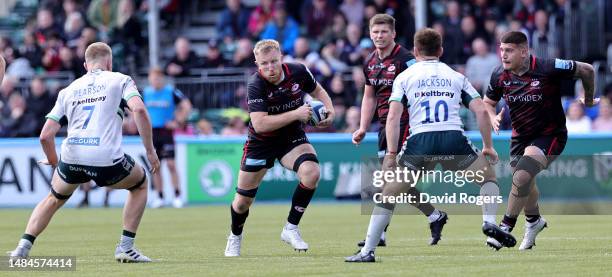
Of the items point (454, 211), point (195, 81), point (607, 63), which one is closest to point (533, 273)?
point (454, 211)

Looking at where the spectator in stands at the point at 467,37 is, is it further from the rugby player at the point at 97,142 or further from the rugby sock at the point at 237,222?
the rugby player at the point at 97,142

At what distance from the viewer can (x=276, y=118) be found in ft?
40.6

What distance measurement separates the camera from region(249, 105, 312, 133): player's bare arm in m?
12.2

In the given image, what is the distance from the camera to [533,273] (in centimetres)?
1012

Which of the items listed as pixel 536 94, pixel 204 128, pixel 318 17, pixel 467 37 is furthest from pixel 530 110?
pixel 318 17

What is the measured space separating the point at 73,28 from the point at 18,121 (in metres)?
3.77

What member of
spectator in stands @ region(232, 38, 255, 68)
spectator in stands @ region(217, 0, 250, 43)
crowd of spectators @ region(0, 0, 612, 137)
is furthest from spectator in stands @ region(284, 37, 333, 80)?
spectator in stands @ region(217, 0, 250, 43)

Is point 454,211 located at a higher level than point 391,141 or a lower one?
lower

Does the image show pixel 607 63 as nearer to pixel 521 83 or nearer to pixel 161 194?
pixel 161 194

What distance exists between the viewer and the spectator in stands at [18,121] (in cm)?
2650

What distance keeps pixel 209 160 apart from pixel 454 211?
6.24 metres

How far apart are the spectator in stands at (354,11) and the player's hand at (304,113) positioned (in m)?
15.3

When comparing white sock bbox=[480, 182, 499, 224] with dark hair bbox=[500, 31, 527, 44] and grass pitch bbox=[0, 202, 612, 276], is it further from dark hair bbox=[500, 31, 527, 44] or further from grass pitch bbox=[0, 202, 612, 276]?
dark hair bbox=[500, 31, 527, 44]

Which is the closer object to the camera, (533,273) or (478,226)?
(533,273)
